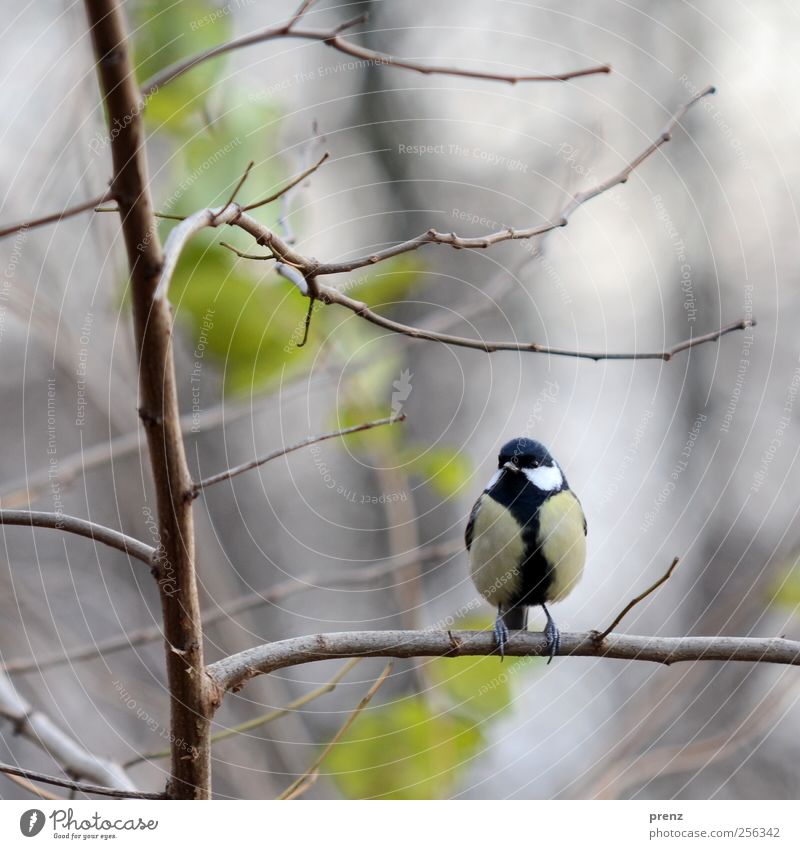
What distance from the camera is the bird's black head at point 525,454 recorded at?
936 mm

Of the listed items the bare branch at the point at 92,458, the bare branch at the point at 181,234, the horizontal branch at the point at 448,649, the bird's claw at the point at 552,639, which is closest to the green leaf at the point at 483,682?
the bird's claw at the point at 552,639

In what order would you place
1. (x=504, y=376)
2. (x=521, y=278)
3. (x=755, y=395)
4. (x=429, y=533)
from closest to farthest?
(x=521, y=278), (x=504, y=376), (x=755, y=395), (x=429, y=533)

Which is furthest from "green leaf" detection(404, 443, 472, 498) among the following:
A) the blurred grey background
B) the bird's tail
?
the bird's tail

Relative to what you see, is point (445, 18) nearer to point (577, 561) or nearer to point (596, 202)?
point (596, 202)

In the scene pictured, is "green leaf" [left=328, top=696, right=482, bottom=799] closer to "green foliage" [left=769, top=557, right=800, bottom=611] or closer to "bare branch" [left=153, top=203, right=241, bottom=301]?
"green foliage" [left=769, top=557, right=800, bottom=611]

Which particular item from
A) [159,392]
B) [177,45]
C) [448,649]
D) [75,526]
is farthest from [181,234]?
[177,45]

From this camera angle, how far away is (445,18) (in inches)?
42.0

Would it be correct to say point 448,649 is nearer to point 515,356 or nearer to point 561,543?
point 561,543

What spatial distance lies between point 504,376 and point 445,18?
1.53 ft

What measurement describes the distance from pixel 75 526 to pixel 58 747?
358 mm

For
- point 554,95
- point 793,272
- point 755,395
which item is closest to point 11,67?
point 554,95

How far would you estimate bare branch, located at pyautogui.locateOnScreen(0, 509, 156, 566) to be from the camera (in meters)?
0.54

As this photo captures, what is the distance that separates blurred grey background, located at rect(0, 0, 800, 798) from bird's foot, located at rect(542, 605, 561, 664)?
0.04 metres

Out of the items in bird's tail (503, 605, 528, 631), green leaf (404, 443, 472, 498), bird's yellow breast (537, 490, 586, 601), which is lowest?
bird's tail (503, 605, 528, 631)
